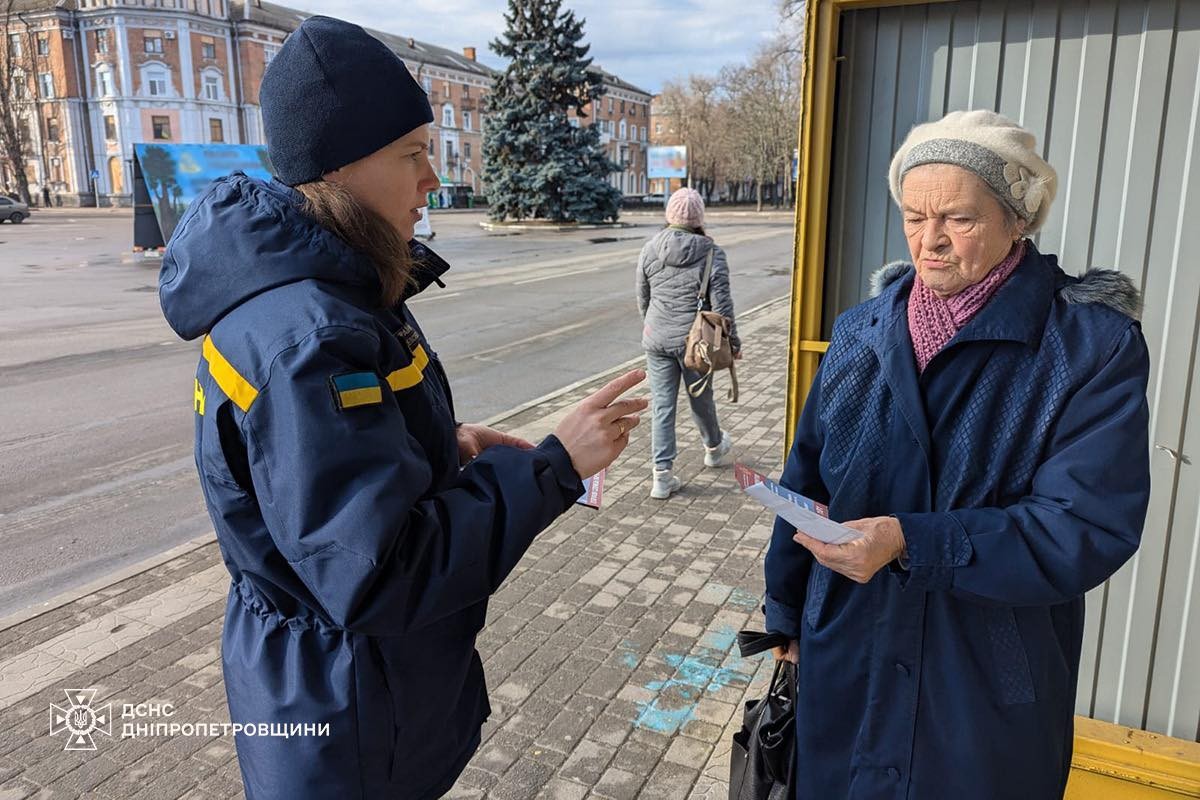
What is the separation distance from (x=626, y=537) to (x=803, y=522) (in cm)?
382

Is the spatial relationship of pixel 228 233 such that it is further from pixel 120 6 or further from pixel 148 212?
pixel 120 6

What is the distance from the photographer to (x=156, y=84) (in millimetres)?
66500

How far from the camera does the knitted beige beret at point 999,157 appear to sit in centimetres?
175

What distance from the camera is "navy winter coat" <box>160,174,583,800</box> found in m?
1.36

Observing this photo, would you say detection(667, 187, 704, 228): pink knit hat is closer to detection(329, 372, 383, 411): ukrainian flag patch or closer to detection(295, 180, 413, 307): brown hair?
detection(295, 180, 413, 307): brown hair

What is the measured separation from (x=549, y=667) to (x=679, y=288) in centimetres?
307

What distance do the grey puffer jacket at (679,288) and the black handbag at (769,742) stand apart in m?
4.00

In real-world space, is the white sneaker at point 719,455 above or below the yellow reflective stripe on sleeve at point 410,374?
below

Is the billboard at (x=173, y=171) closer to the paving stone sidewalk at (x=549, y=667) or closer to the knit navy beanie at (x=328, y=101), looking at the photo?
the paving stone sidewalk at (x=549, y=667)

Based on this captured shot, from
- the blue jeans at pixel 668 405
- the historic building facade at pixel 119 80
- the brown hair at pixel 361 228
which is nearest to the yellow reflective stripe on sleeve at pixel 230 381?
the brown hair at pixel 361 228

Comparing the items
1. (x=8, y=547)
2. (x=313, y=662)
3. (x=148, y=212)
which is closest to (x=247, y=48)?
(x=148, y=212)

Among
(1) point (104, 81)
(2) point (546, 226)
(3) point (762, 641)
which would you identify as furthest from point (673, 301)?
(1) point (104, 81)

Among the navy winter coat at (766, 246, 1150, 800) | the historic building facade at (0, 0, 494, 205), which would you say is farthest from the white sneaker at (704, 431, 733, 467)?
the historic building facade at (0, 0, 494, 205)

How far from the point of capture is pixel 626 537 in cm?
541
